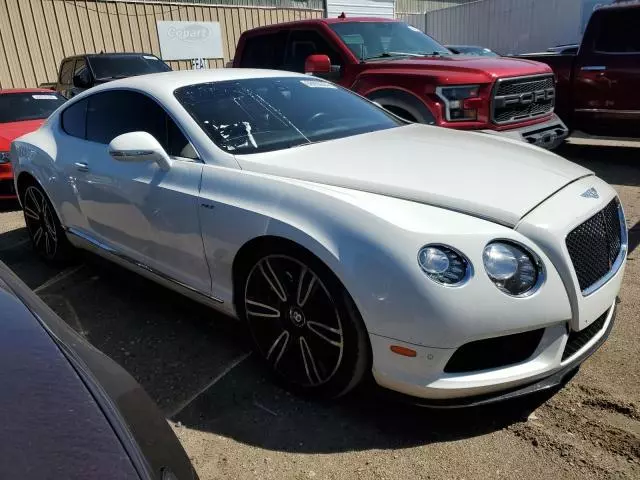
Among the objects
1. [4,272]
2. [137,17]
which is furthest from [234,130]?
[137,17]

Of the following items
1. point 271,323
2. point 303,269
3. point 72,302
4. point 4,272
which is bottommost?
point 72,302

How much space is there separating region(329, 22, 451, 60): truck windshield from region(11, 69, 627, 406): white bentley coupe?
298cm

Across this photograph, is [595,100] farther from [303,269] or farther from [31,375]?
[31,375]

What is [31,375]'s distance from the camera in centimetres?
140

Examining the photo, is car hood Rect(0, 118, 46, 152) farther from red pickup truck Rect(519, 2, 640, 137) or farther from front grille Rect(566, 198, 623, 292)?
red pickup truck Rect(519, 2, 640, 137)

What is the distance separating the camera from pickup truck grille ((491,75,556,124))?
571 cm

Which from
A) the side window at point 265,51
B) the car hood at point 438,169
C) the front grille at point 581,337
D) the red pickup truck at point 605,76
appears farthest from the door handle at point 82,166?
the red pickup truck at point 605,76

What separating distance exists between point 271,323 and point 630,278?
258 cm

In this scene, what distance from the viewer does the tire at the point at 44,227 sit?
178 inches

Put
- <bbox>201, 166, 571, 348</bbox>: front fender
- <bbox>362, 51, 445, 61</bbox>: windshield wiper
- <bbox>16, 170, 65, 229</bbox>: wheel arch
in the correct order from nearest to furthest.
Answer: <bbox>201, 166, 571, 348</bbox>: front fender → <bbox>16, 170, 65, 229</bbox>: wheel arch → <bbox>362, 51, 445, 61</bbox>: windshield wiper

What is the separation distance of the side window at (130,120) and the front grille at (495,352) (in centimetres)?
177

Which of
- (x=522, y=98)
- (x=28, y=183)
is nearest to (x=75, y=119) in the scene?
(x=28, y=183)

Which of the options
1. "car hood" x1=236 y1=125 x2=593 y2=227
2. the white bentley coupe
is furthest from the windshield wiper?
"car hood" x1=236 y1=125 x2=593 y2=227

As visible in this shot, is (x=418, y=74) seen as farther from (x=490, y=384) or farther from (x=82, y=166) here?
(x=490, y=384)
